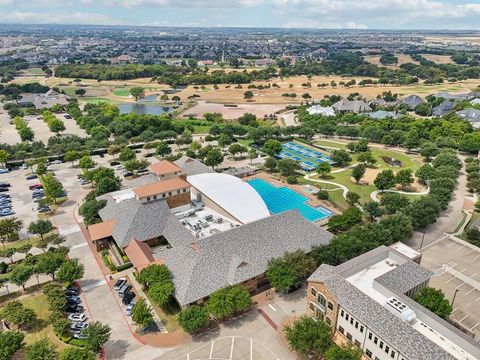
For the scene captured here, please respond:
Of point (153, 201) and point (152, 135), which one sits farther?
point (152, 135)

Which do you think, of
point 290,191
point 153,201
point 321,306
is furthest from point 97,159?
point 321,306

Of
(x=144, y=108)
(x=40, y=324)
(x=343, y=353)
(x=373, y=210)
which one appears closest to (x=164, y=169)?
(x=40, y=324)

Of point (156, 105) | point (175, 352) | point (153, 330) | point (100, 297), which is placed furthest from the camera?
point (156, 105)

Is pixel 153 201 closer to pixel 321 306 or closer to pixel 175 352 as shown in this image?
pixel 175 352

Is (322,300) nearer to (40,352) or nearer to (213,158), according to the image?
(40,352)

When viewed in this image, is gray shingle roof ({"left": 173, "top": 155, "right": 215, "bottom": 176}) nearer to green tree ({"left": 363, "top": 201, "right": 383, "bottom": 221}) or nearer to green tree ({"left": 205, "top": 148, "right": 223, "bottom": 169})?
green tree ({"left": 205, "top": 148, "right": 223, "bottom": 169})

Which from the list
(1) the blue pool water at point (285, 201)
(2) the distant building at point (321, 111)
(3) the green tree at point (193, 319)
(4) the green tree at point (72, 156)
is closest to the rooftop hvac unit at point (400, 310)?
(3) the green tree at point (193, 319)

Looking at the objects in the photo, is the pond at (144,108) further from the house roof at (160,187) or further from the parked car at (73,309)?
the parked car at (73,309)
